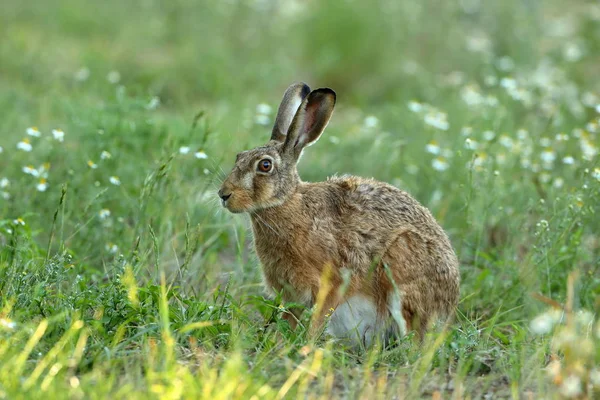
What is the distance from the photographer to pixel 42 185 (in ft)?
16.3

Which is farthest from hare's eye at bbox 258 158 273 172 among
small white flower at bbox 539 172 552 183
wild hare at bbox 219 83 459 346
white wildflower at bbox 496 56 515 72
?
white wildflower at bbox 496 56 515 72

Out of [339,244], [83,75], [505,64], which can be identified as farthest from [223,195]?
[505,64]

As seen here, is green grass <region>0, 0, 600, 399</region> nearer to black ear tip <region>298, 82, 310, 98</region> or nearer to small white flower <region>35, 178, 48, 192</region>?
small white flower <region>35, 178, 48, 192</region>

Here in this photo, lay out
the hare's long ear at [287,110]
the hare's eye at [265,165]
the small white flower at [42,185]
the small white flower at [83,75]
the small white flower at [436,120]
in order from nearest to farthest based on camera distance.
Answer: the hare's eye at [265,165] < the hare's long ear at [287,110] < the small white flower at [42,185] < the small white flower at [436,120] < the small white flower at [83,75]

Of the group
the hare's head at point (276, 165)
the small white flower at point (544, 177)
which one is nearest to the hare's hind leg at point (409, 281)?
the hare's head at point (276, 165)

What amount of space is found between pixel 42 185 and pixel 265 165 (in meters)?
1.39

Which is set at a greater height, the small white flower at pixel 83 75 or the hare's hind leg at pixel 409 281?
the small white flower at pixel 83 75

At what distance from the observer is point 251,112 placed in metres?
7.86

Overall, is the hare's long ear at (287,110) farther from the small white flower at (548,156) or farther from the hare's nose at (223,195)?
the small white flower at (548,156)

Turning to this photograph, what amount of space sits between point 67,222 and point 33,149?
38.6 inches

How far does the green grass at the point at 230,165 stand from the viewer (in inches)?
134

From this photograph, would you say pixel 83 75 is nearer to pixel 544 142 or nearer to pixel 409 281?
pixel 544 142

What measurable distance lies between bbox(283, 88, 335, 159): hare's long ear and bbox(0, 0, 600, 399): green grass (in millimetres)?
515

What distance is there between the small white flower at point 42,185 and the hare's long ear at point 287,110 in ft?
4.41
